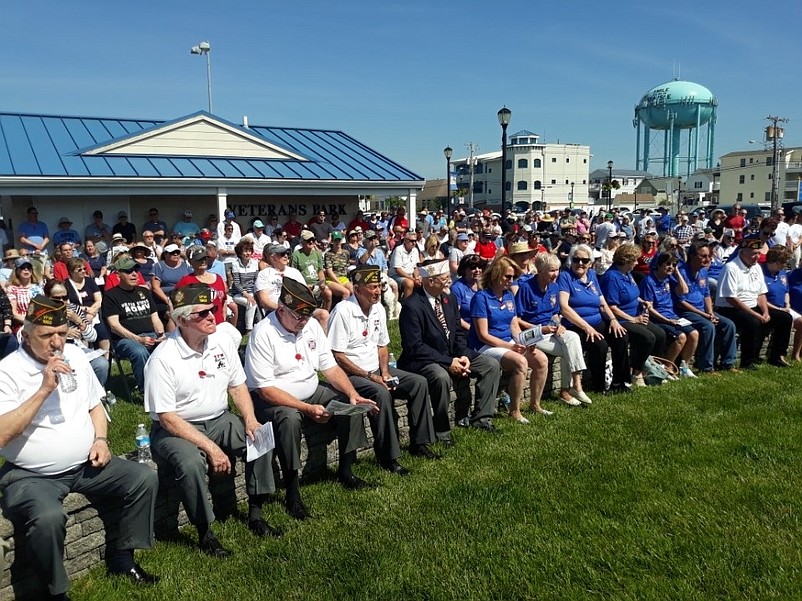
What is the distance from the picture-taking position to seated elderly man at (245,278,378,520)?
439 centimetres

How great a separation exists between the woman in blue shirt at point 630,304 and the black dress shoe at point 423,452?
3.21 m

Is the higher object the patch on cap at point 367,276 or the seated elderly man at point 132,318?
the patch on cap at point 367,276

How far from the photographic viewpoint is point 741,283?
834 centimetres

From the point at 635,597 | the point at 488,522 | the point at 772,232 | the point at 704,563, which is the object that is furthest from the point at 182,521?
the point at 772,232

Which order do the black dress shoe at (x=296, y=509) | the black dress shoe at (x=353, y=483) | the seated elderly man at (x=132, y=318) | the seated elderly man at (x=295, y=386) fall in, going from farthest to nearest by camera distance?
the seated elderly man at (x=132, y=318), the black dress shoe at (x=353, y=483), the seated elderly man at (x=295, y=386), the black dress shoe at (x=296, y=509)

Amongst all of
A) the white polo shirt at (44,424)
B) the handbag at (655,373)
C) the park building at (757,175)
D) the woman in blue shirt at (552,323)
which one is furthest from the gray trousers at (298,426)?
the park building at (757,175)

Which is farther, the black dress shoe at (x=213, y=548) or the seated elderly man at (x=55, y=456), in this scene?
the black dress shoe at (x=213, y=548)

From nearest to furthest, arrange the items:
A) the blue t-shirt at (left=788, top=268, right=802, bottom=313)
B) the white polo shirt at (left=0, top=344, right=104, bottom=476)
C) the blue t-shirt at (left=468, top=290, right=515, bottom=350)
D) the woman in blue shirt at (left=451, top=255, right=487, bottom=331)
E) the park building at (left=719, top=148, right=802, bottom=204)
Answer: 1. the white polo shirt at (left=0, top=344, right=104, bottom=476)
2. the blue t-shirt at (left=468, top=290, right=515, bottom=350)
3. the woman in blue shirt at (left=451, top=255, right=487, bottom=331)
4. the blue t-shirt at (left=788, top=268, right=802, bottom=313)
5. the park building at (left=719, top=148, right=802, bottom=204)

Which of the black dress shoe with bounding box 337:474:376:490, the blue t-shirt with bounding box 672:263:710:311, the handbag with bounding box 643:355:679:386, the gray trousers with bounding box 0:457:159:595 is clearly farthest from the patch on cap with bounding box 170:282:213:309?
the blue t-shirt with bounding box 672:263:710:311

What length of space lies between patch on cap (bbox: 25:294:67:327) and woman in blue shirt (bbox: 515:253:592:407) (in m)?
4.42

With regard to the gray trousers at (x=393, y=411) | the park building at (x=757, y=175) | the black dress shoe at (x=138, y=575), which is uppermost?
the park building at (x=757, y=175)

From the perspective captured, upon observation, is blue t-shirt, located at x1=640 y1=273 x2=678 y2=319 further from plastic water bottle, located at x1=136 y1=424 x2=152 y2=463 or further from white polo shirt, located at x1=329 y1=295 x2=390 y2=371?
plastic water bottle, located at x1=136 y1=424 x2=152 y2=463

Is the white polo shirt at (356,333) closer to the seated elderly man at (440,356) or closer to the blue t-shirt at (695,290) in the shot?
the seated elderly man at (440,356)

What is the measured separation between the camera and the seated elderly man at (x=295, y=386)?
14.4 feet
